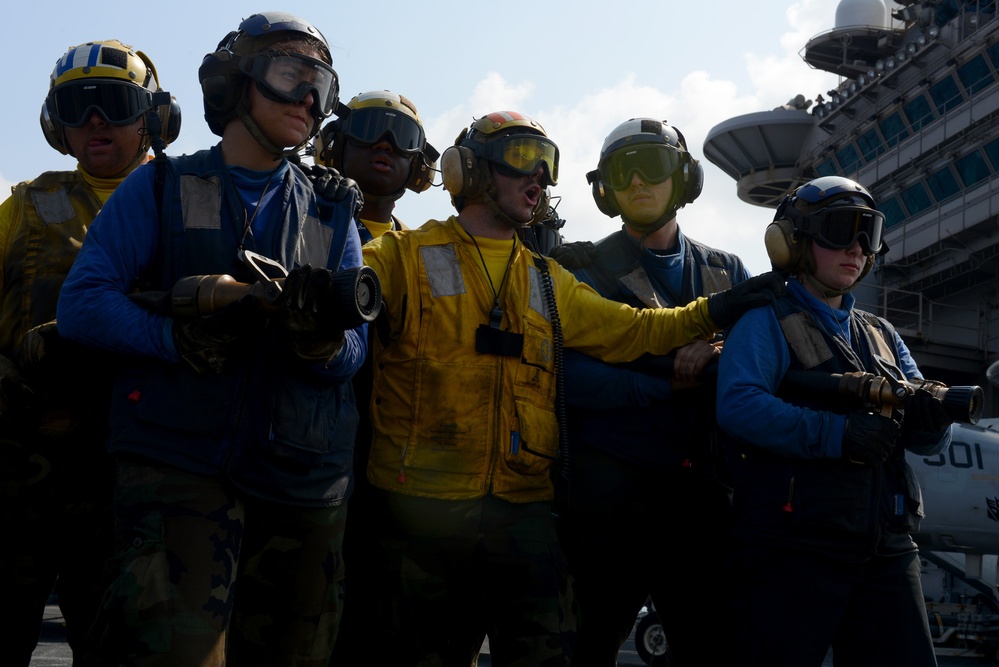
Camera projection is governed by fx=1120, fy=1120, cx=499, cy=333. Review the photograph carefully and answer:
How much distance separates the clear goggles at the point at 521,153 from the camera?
484cm

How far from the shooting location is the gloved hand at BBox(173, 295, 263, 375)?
11.4 ft

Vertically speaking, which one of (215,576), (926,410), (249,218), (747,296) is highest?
(249,218)

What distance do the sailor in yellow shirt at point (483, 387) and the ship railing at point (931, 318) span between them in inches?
1610

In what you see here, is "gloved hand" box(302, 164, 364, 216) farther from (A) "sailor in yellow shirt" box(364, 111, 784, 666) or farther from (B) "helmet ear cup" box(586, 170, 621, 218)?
(B) "helmet ear cup" box(586, 170, 621, 218)

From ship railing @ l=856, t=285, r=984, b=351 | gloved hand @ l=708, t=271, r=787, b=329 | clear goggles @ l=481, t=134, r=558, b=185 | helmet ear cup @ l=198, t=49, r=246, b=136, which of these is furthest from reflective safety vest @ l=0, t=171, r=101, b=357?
ship railing @ l=856, t=285, r=984, b=351

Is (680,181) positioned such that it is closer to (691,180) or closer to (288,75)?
(691,180)

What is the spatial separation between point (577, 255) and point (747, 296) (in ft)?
3.42

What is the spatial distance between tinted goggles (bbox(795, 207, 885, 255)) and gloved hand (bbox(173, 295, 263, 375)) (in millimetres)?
2612

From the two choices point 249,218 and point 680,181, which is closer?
point 249,218

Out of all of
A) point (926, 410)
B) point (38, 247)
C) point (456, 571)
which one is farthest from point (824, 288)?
point (38, 247)

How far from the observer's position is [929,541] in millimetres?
17797

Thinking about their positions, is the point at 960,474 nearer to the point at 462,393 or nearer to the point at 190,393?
the point at 462,393

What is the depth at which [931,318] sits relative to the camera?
45.1 metres

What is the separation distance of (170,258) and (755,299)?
8.03 ft
